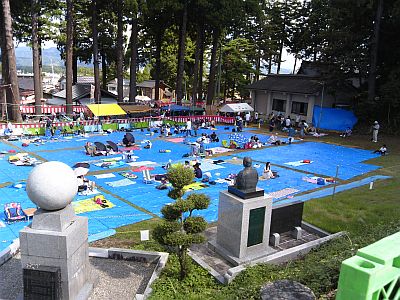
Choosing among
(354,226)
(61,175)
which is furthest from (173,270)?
(354,226)

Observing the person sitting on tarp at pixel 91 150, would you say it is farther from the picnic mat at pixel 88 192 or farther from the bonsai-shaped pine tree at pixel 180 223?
the bonsai-shaped pine tree at pixel 180 223

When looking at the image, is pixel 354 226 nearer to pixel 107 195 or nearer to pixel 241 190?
pixel 241 190

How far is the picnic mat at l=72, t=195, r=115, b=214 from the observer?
44.5ft

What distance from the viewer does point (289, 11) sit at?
4944 cm

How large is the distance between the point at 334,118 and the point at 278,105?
7.75 metres

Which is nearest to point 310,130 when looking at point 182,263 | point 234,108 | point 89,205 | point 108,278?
point 234,108

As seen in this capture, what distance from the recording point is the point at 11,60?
29.8m

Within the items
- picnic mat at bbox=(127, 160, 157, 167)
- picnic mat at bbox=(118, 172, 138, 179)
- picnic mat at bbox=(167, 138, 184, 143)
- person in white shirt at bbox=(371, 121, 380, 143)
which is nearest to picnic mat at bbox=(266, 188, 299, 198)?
picnic mat at bbox=(118, 172, 138, 179)

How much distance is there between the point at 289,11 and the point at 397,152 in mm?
30972

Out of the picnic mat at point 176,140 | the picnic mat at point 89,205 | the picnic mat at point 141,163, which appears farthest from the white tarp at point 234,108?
the picnic mat at point 89,205

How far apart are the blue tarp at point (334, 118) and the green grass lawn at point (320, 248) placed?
18.8m

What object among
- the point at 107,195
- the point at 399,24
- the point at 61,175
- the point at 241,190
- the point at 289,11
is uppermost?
the point at 289,11

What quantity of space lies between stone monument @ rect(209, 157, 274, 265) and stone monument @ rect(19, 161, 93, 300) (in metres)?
4.11

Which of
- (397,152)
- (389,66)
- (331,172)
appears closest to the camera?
(331,172)
